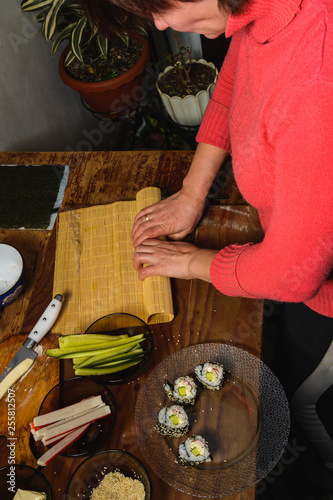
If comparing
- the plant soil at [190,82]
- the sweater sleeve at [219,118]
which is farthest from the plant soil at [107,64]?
the sweater sleeve at [219,118]

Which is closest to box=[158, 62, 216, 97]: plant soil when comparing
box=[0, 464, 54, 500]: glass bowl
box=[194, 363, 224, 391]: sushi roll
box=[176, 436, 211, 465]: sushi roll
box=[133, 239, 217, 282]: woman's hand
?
box=[133, 239, 217, 282]: woman's hand

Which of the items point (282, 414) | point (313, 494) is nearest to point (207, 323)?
point (282, 414)

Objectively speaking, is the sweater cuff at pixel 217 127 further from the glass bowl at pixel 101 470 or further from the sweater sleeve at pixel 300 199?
the glass bowl at pixel 101 470

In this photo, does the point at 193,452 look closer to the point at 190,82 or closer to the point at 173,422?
the point at 173,422

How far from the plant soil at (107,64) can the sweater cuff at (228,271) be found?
136cm

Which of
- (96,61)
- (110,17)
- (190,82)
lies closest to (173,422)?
(110,17)

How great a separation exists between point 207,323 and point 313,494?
1.10m

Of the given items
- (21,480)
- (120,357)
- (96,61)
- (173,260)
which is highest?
(96,61)

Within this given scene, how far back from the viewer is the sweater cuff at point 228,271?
109cm

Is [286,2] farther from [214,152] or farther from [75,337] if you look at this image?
[75,337]

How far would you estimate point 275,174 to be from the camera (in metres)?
0.80

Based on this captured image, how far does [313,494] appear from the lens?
176 cm

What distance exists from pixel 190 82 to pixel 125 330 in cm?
148

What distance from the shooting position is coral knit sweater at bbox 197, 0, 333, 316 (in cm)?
70
